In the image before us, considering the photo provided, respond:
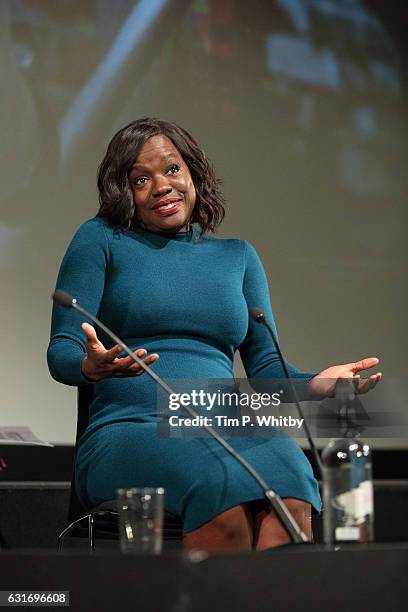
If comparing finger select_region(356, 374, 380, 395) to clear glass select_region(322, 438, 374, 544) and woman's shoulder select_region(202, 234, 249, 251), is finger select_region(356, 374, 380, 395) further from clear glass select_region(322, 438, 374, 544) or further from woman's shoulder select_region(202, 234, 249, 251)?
woman's shoulder select_region(202, 234, 249, 251)

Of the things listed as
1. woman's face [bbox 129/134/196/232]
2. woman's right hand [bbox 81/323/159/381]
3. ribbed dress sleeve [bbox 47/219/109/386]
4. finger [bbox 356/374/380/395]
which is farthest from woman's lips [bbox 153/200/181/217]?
finger [bbox 356/374/380/395]

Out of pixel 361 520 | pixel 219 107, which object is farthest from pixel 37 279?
pixel 361 520

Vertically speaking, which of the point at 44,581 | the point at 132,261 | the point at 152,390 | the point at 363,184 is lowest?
the point at 44,581

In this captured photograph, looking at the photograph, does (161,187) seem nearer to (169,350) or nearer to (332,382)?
(169,350)

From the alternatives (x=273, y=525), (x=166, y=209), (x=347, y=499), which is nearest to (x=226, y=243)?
(x=166, y=209)

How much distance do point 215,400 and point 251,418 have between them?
7cm

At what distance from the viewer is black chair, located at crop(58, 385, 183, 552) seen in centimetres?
175

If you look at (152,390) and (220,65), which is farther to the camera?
(220,65)

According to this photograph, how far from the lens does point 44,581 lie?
1.13m

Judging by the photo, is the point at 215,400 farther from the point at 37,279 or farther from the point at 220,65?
the point at 220,65

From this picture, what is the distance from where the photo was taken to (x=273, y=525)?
161 centimetres

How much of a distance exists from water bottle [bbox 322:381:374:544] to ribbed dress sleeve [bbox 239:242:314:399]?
0.67m

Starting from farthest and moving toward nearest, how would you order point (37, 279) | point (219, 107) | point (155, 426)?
point (219, 107)
point (37, 279)
point (155, 426)

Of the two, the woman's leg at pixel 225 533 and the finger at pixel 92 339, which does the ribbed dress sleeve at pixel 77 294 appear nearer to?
the finger at pixel 92 339
